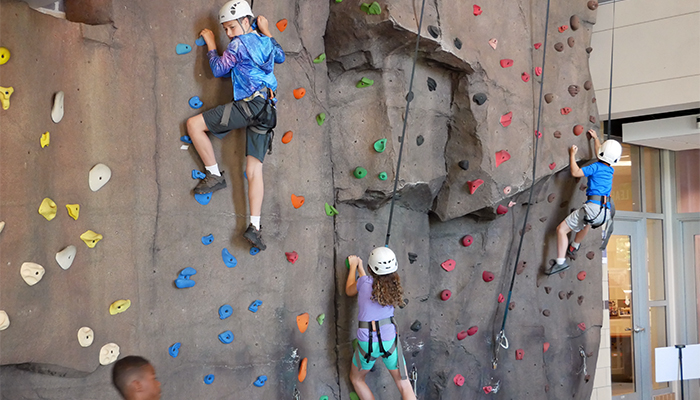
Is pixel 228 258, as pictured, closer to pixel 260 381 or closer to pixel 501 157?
pixel 260 381

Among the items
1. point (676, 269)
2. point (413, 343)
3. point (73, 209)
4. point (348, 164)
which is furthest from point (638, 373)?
point (73, 209)

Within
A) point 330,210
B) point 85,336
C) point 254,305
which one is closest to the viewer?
point 85,336

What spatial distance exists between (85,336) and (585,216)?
3.53m

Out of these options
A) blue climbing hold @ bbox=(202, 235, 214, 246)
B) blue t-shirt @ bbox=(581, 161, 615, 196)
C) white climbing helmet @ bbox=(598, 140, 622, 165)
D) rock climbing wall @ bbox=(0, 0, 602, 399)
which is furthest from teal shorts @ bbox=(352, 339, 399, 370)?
white climbing helmet @ bbox=(598, 140, 622, 165)

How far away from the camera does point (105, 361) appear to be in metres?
2.82

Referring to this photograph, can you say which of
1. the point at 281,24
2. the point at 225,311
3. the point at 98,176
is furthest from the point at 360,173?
the point at 98,176

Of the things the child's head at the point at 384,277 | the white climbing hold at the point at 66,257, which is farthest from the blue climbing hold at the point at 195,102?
the child's head at the point at 384,277

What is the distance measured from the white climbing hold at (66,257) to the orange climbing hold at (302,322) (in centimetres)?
136

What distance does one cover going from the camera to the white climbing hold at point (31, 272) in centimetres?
255

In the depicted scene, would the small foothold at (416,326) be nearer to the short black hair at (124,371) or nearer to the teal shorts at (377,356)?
the teal shorts at (377,356)

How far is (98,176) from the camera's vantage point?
2803 mm

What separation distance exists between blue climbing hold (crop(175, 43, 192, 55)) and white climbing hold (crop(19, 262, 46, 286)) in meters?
1.19

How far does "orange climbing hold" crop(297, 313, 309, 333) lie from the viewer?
3676 millimetres

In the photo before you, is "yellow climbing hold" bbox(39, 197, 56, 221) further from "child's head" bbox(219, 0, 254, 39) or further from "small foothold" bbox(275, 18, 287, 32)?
"small foothold" bbox(275, 18, 287, 32)
